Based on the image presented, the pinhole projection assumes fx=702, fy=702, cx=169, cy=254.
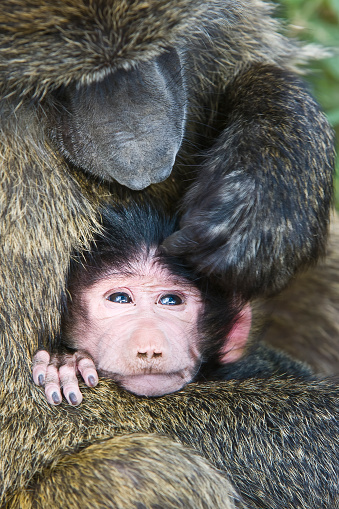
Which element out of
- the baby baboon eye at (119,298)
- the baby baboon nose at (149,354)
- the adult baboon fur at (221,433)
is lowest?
the adult baboon fur at (221,433)

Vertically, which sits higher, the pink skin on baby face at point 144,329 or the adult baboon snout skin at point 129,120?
the adult baboon snout skin at point 129,120

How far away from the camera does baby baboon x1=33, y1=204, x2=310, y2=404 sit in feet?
8.14

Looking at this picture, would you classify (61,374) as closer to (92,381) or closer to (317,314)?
(92,381)

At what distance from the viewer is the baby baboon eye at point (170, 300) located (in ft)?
8.73

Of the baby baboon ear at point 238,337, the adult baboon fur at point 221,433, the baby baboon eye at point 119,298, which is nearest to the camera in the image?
the adult baboon fur at point 221,433

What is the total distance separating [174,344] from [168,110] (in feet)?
2.84

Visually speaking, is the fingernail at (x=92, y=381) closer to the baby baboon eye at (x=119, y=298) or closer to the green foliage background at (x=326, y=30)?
the baby baboon eye at (x=119, y=298)

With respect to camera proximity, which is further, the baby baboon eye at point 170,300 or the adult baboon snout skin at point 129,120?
the baby baboon eye at point 170,300

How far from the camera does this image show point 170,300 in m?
2.67

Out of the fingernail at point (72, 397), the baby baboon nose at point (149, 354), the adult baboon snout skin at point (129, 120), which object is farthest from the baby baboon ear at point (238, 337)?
the adult baboon snout skin at point (129, 120)

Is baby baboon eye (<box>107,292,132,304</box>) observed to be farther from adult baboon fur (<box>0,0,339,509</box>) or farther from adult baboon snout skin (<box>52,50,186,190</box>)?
adult baboon snout skin (<box>52,50,186,190</box>)

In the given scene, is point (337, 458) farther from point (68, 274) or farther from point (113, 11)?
point (113, 11)

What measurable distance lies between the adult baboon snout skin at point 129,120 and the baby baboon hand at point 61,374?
0.68m

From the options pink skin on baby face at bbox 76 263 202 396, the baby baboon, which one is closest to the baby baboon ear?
the baby baboon
